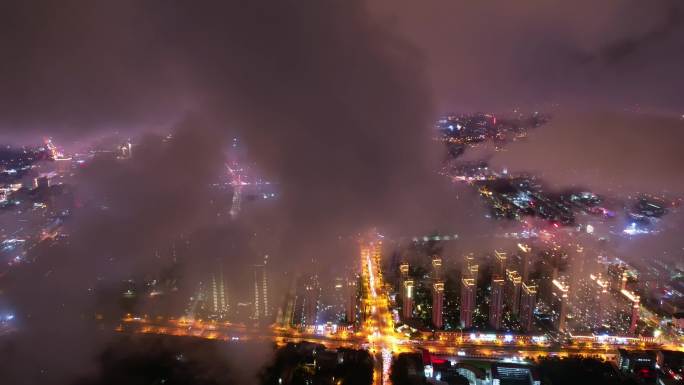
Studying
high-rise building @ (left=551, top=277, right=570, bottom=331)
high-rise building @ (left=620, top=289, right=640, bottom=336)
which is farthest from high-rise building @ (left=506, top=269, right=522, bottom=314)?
high-rise building @ (left=620, top=289, right=640, bottom=336)

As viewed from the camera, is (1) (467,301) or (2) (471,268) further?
(2) (471,268)

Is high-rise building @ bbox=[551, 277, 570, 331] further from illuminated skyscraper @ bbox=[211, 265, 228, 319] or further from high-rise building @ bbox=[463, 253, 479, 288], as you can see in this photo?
illuminated skyscraper @ bbox=[211, 265, 228, 319]

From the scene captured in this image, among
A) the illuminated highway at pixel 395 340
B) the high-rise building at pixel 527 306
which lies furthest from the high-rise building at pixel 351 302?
the high-rise building at pixel 527 306

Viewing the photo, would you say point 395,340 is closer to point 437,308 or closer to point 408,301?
point 408,301

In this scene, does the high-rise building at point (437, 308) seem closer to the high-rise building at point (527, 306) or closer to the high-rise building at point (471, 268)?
the high-rise building at point (471, 268)

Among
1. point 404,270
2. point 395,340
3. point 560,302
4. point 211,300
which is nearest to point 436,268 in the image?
point 404,270

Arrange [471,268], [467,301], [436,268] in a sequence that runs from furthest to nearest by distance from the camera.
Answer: [436,268], [471,268], [467,301]

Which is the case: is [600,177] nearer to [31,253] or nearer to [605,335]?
[605,335]
